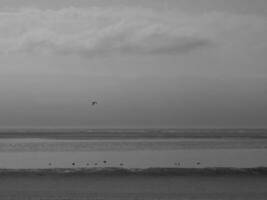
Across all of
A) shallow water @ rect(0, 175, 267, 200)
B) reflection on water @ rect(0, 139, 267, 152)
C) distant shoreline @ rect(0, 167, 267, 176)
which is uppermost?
reflection on water @ rect(0, 139, 267, 152)

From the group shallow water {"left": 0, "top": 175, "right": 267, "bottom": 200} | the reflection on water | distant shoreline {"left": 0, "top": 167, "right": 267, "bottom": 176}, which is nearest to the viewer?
shallow water {"left": 0, "top": 175, "right": 267, "bottom": 200}

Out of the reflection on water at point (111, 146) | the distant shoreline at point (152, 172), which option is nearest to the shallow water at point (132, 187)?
the distant shoreline at point (152, 172)

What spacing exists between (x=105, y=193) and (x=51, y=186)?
250cm

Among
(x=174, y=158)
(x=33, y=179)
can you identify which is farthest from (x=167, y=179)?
(x=174, y=158)

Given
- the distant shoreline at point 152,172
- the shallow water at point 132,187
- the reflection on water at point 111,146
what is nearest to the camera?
the shallow water at point 132,187

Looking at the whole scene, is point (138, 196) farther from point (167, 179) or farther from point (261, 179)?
point (261, 179)

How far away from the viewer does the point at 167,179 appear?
18.1 meters

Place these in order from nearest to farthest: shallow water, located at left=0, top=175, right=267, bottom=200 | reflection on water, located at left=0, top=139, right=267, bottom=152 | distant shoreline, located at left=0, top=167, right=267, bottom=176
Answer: shallow water, located at left=0, top=175, right=267, bottom=200, distant shoreline, located at left=0, top=167, right=267, bottom=176, reflection on water, located at left=0, top=139, right=267, bottom=152

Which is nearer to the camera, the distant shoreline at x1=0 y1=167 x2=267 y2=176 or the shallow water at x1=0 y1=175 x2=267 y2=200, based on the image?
the shallow water at x1=0 y1=175 x2=267 y2=200

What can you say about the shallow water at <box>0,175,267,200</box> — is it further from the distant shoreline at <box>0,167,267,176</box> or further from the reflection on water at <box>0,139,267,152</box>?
the reflection on water at <box>0,139,267,152</box>

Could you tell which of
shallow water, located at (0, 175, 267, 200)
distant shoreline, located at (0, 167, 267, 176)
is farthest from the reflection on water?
shallow water, located at (0, 175, 267, 200)

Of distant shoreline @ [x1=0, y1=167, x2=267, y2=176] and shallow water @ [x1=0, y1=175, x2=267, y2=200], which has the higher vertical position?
distant shoreline @ [x1=0, y1=167, x2=267, y2=176]

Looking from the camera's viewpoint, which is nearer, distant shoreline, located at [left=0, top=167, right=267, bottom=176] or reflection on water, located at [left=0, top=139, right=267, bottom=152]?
distant shoreline, located at [left=0, top=167, right=267, bottom=176]

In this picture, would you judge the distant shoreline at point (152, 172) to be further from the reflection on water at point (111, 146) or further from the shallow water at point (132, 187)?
the reflection on water at point (111, 146)
